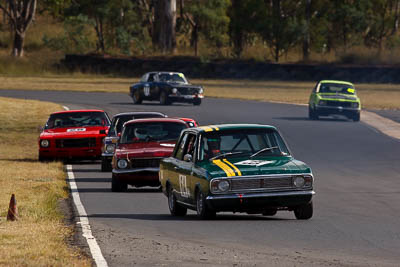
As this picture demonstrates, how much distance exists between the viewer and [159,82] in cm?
4800

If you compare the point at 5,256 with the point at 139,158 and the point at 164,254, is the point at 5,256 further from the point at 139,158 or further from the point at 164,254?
the point at 139,158

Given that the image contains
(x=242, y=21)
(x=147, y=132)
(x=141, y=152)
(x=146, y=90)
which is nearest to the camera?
(x=141, y=152)

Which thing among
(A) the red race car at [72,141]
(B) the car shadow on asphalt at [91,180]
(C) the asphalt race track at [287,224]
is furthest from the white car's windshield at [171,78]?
(B) the car shadow on asphalt at [91,180]

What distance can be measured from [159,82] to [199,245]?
121 feet

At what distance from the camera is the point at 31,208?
50.8ft

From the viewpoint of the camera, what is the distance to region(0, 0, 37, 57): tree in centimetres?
8862

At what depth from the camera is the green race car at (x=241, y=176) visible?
1323 cm

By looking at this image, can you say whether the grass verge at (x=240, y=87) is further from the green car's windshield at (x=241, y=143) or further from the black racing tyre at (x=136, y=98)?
the green car's windshield at (x=241, y=143)

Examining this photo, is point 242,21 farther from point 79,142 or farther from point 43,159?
point 79,142

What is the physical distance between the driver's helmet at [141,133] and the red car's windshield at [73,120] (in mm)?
6648

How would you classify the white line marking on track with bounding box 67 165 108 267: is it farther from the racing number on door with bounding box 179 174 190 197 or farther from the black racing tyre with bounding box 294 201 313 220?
the black racing tyre with bounding box 294 201 313 220

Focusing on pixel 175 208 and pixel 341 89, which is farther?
pixel 341 89

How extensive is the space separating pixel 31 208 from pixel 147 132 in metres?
4.71

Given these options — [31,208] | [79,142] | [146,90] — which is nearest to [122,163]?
[31,208]
